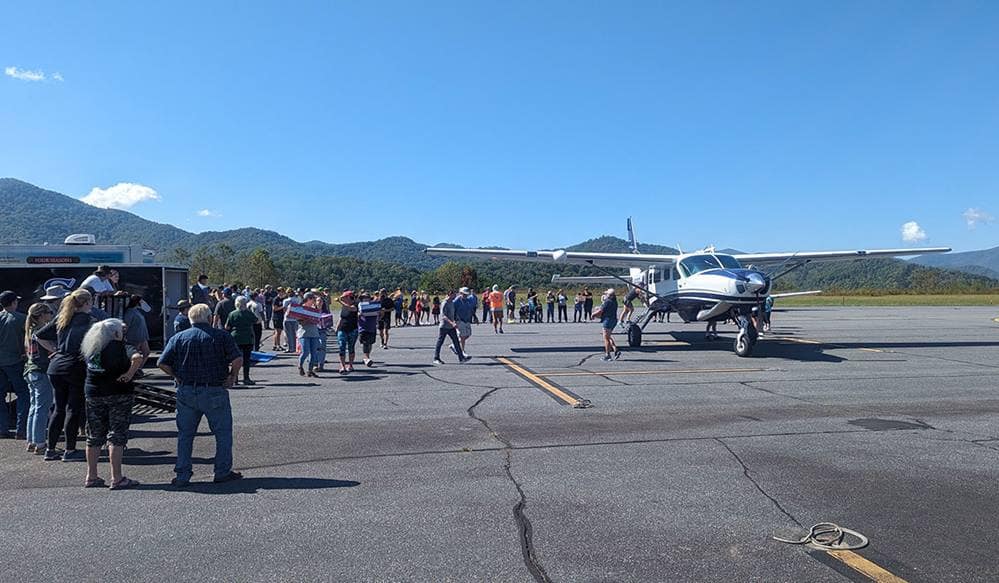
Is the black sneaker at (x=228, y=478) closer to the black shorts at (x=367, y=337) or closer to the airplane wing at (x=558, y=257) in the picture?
the black shorts at (x=367, y=337)

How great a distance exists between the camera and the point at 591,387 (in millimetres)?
11508

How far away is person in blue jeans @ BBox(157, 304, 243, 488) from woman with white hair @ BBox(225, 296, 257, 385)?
6075 mm

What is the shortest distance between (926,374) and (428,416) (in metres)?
9.99

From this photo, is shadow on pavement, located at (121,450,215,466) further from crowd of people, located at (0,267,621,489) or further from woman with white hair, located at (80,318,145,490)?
woman with white hair, located at (80,318,145,490)

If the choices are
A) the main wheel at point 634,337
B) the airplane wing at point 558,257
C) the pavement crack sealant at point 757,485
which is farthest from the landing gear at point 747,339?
the pavement crack sealant at point 757,485

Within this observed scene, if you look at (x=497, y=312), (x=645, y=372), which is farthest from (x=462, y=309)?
(x=497, y=312)

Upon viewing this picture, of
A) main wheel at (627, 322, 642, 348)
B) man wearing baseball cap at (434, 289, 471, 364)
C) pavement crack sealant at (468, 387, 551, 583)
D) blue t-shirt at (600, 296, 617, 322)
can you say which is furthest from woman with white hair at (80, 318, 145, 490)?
main wheel at (627, 322, 642, 348)

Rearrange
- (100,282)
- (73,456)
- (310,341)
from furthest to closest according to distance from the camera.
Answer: (310,341) → (100,282) → (73,456)

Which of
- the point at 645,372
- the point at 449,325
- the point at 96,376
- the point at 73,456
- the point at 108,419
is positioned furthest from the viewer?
the point at 449,325

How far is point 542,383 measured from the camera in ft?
39.1

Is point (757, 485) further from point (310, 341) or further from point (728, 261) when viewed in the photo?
point (728, 261)

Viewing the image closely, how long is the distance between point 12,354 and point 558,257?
14018mm

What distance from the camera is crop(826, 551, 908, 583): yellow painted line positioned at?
404 centimetres

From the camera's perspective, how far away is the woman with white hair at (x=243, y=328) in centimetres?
1195
